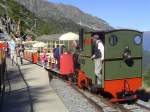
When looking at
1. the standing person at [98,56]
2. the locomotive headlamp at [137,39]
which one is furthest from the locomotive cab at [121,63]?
the standing person at [98,56]

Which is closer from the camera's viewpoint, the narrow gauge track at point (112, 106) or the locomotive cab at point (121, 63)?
the narrow gauge track at point (112, 106)

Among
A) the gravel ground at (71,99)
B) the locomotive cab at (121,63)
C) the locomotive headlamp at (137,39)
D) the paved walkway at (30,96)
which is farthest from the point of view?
the locomotive headlamp at (137,39)

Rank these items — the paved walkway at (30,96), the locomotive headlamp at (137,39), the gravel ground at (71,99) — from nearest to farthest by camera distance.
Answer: the paved walkway at (30,96)
the gravel ground at (71,99)
the locomotive headlamp at (137,39)

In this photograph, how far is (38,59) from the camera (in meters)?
35.4

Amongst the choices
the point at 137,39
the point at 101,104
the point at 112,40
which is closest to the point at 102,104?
the point at 101,104

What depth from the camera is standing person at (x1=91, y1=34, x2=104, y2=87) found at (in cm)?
1576

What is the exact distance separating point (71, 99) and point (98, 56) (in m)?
2.01

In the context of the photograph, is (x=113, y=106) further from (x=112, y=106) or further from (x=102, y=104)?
(x=102, y=104)

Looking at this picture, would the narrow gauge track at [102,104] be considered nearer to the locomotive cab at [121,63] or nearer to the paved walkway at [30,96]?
the locomotive cab at [121,63]

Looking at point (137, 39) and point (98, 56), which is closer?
point (98, 56)

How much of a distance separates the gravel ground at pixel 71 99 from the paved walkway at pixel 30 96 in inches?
11.6

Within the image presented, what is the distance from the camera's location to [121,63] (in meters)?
15.9

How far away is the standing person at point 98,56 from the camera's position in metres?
15.8

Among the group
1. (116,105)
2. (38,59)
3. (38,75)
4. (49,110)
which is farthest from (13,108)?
(38,59)
